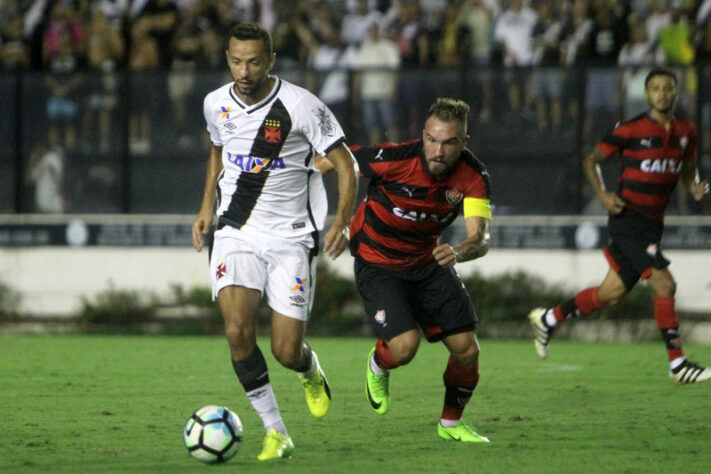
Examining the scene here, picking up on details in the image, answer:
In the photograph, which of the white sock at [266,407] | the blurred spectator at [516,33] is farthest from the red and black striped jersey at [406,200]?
the blurred spectator at [516,33]

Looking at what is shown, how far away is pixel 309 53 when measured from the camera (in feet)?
55.1

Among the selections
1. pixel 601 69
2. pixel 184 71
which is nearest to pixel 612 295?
pixel 601 69

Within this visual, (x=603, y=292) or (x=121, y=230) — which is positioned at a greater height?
(x=603, y=292)

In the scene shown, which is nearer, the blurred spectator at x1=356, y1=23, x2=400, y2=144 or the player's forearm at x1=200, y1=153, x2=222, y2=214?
the player's forearm at x1=200, y1=153, x2=222, y2=214

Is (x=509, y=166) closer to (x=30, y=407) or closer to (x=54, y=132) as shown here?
(x=54, y=132)

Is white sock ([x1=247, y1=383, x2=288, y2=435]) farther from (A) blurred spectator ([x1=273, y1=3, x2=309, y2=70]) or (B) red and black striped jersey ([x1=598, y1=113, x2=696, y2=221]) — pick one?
(A) blurred spectator ([x1=273, y1=3, x2=309, y2=70])

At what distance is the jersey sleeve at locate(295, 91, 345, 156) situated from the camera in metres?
7.29

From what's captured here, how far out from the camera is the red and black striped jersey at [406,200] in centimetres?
752

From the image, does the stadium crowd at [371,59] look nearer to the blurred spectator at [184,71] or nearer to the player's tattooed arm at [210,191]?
the blurred spectator at [184,71]

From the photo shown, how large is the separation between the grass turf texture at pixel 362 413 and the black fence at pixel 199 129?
2.77 meters

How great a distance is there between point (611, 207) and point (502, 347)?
4.07 metres

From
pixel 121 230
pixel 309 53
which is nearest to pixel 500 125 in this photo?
pixel 309 53

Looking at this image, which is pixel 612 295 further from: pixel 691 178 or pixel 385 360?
pixel 385 360

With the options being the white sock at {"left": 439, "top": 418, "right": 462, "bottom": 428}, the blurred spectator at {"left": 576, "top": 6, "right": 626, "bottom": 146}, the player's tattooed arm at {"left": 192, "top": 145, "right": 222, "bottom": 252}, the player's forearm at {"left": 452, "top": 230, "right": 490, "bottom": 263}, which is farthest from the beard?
the blurred spectator at {"left": 576, "top": 6, "right": 626, "bottom": 146}
